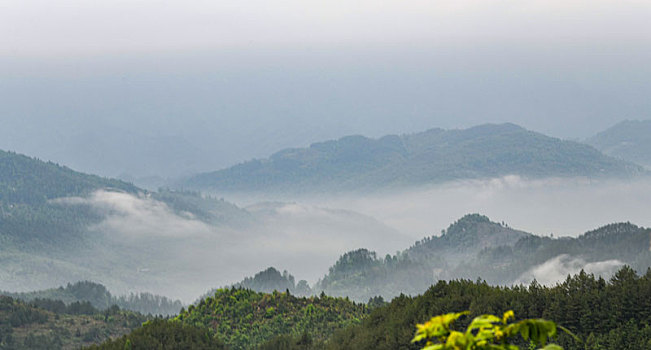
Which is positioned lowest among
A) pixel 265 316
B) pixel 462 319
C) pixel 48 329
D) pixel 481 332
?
pixel 481 332

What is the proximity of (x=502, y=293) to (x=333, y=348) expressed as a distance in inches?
418

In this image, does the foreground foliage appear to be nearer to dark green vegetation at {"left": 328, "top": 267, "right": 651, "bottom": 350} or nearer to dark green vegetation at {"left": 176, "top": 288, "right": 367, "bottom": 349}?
dark green vegetation at {"left": 328, "top": 267, "right": 651, "bottom": 350}

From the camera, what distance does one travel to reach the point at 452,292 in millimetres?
47438

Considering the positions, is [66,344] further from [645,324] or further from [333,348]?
[645,324]

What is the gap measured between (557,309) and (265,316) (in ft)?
105

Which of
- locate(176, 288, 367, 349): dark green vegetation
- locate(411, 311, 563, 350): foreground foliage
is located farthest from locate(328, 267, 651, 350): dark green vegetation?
locate(411, 311, 563, 350): foreground foliage

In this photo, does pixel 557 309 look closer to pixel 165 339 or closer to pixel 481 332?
pixel 165 339

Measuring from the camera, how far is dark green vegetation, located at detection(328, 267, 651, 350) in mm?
37406

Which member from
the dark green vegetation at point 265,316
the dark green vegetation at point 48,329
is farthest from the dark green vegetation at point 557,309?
the dark green vegetation at point 48,329

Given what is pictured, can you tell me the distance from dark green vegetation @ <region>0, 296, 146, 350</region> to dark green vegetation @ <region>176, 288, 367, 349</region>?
16.7 m

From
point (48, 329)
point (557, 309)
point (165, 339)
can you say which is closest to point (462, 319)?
point (557, 309)

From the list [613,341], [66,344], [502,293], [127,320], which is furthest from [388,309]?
[127,320]

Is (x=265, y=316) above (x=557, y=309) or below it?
above

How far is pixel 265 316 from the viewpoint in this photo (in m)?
67.3
